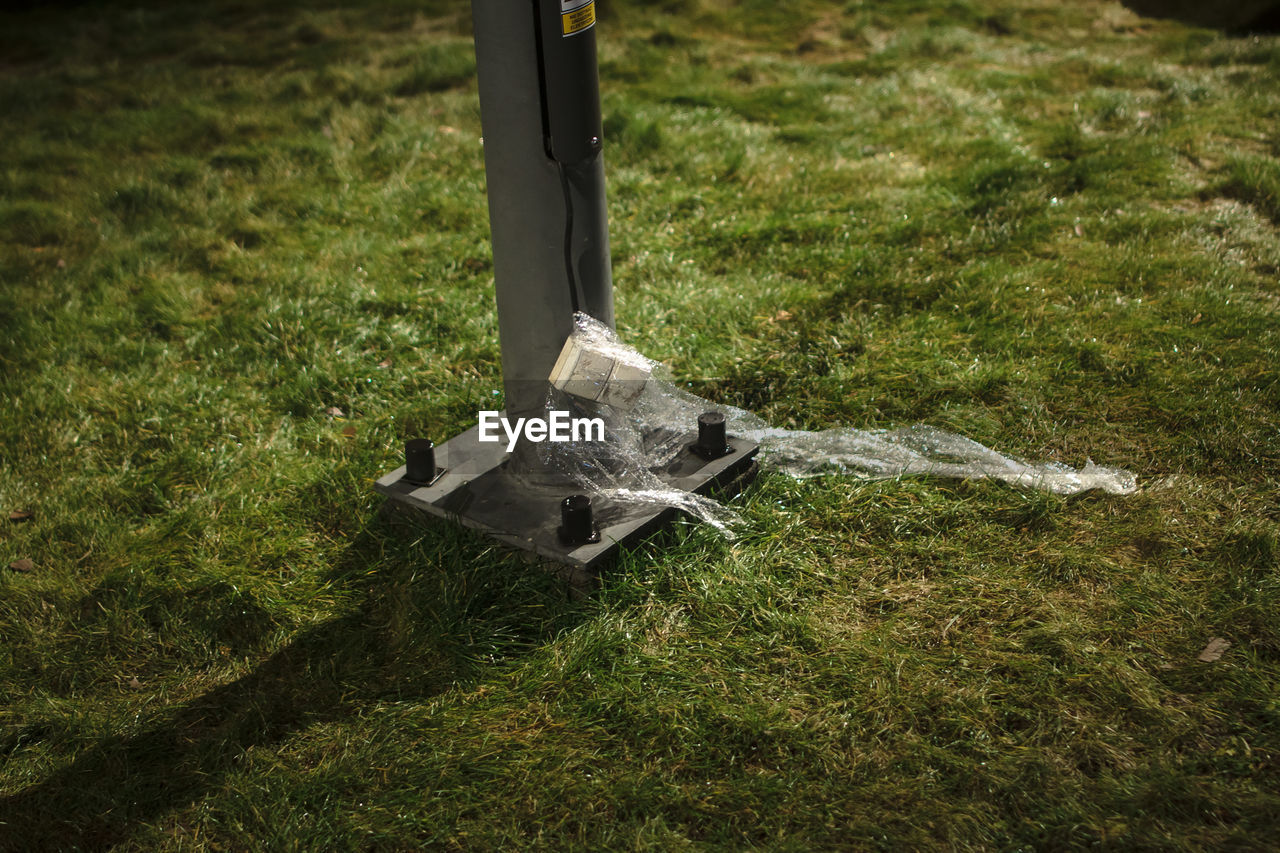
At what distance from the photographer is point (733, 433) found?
11.3ft

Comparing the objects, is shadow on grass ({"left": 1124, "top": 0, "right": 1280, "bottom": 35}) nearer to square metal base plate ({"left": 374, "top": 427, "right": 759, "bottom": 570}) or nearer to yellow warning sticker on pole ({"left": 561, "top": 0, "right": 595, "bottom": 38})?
square metal base plate ({"left": 374, "top": 427, "right": 759, "bottom": 570})

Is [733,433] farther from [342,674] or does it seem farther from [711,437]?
[342,674]

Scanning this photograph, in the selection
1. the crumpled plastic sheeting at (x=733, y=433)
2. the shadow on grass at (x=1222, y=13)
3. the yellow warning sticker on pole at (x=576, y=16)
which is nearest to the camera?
the yellow warning sticker on pole at (x=576, y=16)

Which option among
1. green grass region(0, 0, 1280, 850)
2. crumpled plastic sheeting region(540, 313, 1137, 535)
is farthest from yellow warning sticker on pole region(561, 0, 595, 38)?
green grass region(0, 0, 1280, 850)

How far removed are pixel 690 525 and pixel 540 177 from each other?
104cm

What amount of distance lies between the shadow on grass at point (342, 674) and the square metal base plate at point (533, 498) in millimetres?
76

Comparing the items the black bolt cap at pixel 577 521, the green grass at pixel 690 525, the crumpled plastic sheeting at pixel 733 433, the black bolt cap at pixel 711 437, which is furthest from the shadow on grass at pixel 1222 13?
the black bolt cap at pixel 577 521

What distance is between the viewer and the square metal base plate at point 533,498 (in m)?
2.74

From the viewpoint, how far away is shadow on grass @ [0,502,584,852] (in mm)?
2279

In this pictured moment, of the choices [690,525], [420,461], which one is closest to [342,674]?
[420,461]

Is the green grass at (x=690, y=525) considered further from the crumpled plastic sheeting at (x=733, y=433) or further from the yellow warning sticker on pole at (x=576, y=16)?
the yellow warning sticker on pole at (x=576, y=16)

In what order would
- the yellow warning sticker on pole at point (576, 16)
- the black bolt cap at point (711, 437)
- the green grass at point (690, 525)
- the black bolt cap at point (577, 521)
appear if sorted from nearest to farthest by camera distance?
the green grass at point (690, 525)
the yellow warning sticker on pole at point (576, 16)
the black bolt cap at point (577, 521)
the black bolt cap at point (711, 437)

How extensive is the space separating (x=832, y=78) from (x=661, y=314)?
11.2 ft

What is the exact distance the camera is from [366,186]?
5547 mm
